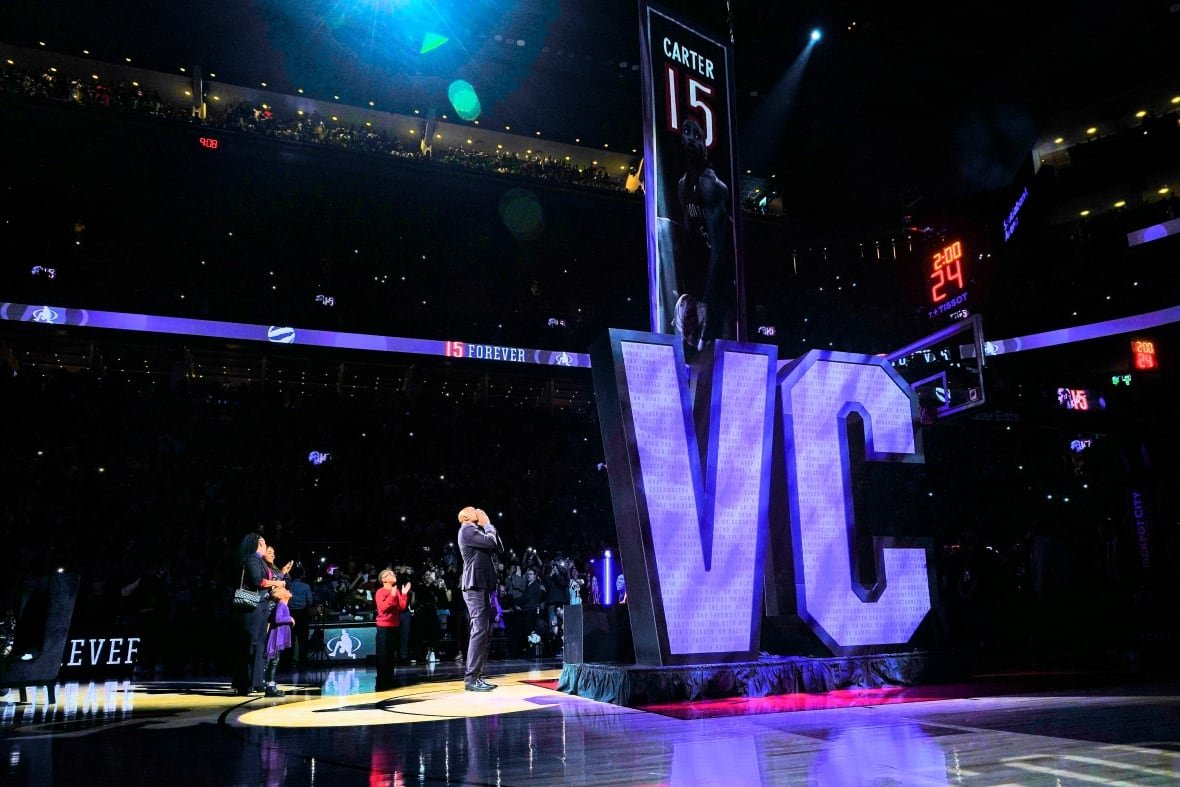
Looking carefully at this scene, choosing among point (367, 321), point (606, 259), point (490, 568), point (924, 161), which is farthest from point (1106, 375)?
point (490, 568)

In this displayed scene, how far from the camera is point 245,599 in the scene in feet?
25.7

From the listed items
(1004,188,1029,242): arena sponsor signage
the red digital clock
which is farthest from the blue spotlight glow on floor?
(1004,188,1029,242): arena sponsor signage

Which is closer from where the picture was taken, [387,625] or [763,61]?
[387,625]

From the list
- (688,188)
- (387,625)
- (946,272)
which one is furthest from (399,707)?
(946,272)

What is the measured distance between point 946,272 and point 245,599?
562 inches

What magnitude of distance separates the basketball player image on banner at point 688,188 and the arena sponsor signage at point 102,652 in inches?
351

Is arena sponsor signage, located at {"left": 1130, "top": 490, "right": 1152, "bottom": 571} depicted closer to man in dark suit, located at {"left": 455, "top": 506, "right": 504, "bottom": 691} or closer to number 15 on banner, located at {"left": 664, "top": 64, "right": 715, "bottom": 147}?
number 15 on banner, located at {"left": 664, "top": 64, "right": 715, "bottom": 147}

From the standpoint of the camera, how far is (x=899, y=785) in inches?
127

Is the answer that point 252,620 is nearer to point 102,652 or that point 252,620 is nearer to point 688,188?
point 102,652

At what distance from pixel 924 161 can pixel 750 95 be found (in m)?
6.31

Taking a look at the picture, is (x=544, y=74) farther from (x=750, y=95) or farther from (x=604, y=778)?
(x=604, y=778)

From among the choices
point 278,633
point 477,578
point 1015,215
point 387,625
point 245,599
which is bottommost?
point 278,633

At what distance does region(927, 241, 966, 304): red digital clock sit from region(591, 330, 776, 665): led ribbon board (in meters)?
10.2

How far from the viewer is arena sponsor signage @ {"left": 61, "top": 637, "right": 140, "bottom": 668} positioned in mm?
10141
